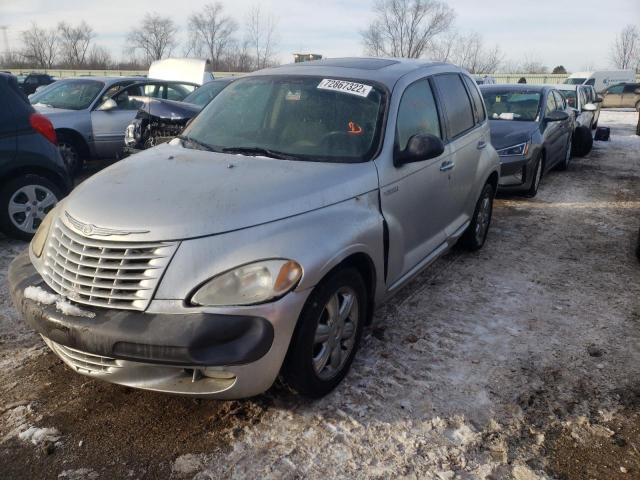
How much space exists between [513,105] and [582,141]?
164 inches

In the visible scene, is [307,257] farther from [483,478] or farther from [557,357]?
[557,357]

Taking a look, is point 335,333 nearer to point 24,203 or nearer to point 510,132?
point 24,203

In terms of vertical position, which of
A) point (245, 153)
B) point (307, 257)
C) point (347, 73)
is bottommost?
point (307, 257)

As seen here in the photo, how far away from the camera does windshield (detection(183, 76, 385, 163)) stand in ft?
11.1

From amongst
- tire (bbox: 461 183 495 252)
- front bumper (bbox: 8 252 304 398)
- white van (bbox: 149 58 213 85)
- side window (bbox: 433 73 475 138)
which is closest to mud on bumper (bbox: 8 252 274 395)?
front bumper (bbox: 8 252 304 398)

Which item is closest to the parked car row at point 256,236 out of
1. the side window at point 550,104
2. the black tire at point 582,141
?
the side window at point 550,104

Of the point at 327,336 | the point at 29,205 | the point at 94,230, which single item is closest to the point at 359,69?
the point at 327,336

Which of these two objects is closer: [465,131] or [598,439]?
[598,439]

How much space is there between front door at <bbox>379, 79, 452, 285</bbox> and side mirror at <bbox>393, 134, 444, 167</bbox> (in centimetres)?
6

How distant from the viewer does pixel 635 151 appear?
1350 cm

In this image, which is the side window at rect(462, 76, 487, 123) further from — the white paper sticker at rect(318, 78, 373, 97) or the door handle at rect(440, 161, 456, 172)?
the white paper sticker at rect(318, 78, 373, 97)

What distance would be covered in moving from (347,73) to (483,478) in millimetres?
2706

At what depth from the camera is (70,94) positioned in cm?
919

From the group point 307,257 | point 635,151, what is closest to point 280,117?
point 307,257
